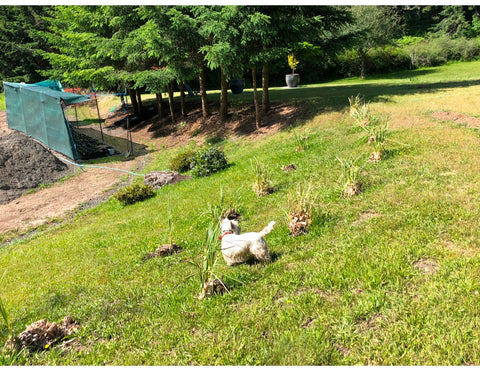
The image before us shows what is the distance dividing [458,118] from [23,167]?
57.8 ft

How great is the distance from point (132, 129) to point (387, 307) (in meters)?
25.3

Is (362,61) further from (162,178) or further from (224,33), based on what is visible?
(162,178)

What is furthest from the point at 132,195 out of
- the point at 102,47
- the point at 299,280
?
the point at 102,47

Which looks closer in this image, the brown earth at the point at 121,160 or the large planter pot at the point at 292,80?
the brown earth at the point at 121,160

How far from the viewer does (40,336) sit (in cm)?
411

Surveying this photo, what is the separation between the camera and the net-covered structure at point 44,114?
18.7 m

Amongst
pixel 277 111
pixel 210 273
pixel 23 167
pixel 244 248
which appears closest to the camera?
pixel 210 273

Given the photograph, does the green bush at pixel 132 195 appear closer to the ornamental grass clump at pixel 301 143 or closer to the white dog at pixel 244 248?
the ornamental grass clump at pixel 301 143

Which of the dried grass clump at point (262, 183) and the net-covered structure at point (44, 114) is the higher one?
the net-covered structure at point (44, 114)

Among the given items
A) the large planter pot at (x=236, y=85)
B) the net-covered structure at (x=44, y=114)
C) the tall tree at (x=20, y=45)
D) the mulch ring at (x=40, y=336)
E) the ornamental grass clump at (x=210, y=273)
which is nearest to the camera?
the mulch ring at (x=40, y=336)

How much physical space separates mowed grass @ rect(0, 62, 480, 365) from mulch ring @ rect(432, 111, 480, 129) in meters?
1.24

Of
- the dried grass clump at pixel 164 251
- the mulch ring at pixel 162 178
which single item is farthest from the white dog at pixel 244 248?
the mulch ring at pixel 162 178

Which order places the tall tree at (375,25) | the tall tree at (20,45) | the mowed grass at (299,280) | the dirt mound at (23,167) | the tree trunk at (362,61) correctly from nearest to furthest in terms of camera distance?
1. the mowed grass at (299,280)
2. the dirt mound at (23,167)
3. the tall tree at (375,25)
4. the tree trunk at (362,61)
5. the tall tree at (20,45)

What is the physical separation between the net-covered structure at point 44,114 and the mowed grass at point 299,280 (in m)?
10.7
